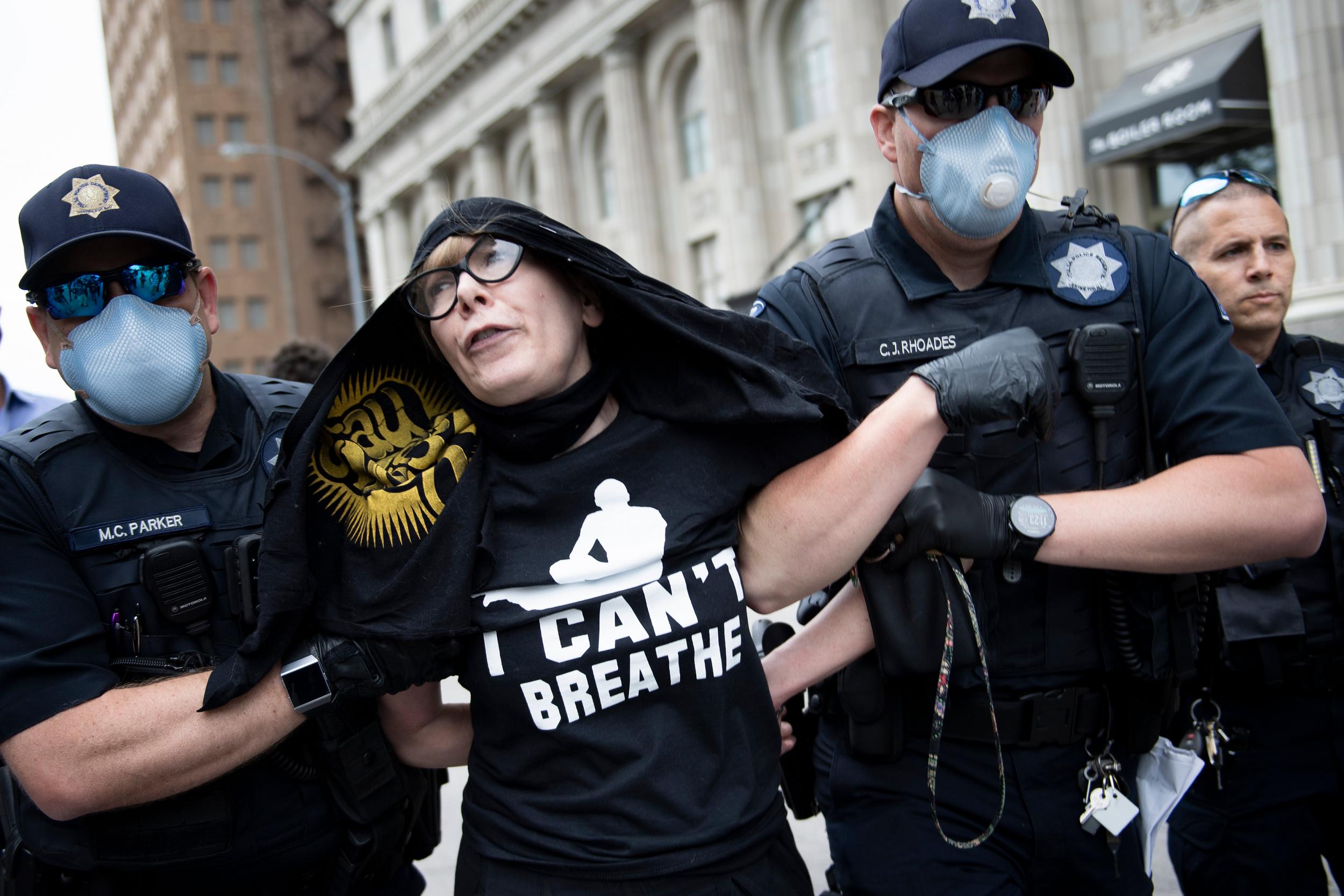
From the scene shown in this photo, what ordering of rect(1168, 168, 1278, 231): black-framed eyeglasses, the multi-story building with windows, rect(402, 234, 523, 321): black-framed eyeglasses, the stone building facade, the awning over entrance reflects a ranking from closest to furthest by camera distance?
rect(402, 234, 523, 321): black-framed eyeglasses
rect(1168, 168, 1278, 231): black-framed eyeglasses
the stone building facade
the awning over entrance
the multi-story building with windows

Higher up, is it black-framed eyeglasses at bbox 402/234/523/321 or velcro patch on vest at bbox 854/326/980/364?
black-framed eyeglasses at bbox 402/234/523/321

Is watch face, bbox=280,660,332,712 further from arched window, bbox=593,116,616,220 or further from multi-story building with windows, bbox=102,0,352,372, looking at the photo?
multi-story building with windows, bbox=102,0,352,372

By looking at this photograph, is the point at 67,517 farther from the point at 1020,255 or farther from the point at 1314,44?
the point at 1314,44

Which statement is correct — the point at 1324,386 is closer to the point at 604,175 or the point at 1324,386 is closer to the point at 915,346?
the point at 915,346

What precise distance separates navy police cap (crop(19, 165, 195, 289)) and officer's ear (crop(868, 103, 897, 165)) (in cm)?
150

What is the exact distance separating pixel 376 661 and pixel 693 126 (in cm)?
2243

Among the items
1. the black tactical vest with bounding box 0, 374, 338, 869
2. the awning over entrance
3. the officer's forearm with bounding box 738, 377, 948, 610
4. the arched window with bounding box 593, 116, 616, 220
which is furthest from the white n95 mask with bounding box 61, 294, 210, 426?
the arched window with bounding box 593, 116, 616, 220

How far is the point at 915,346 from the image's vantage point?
2232 millimetres

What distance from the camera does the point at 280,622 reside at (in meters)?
1.95

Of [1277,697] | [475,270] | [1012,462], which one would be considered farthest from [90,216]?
[1277,697]

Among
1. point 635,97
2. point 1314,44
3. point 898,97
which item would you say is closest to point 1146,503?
point 898,97

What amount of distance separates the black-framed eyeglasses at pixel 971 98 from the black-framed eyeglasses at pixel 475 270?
2.97ft

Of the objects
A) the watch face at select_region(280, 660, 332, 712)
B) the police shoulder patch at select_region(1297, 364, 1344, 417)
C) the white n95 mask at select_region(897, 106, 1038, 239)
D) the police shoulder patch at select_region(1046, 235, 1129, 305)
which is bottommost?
the watch face at select_region(280, 660, 332, 712)

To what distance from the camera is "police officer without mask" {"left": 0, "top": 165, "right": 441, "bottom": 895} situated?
76.9 inches
